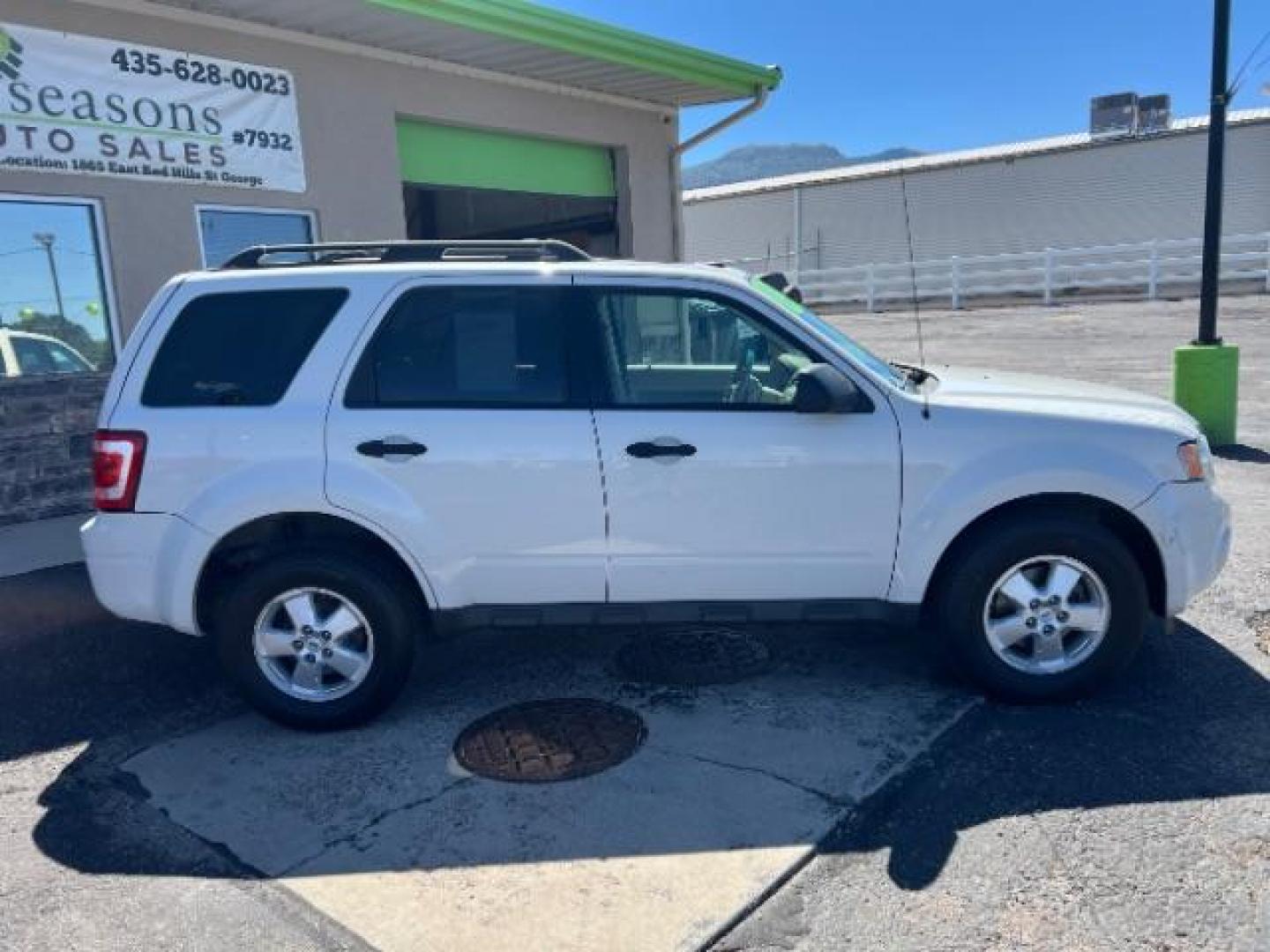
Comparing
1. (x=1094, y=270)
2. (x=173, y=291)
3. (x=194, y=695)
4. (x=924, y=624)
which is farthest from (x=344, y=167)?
(x=1094, y=270)

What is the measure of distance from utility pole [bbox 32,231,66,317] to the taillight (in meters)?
4.20

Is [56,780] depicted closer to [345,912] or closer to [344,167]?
[345,912]

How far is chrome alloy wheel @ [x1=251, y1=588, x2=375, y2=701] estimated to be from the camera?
4074 mm

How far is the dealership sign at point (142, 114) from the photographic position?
698cm

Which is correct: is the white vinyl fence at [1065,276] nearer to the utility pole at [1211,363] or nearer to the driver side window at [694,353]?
the utility pole at [1211,363]

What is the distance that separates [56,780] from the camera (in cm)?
383

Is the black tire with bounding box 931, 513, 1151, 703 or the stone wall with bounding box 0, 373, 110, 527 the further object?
the stone wall with bounding box 0, 373, 110, 527

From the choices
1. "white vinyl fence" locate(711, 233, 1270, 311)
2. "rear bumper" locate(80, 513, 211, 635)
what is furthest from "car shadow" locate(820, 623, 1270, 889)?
"white vinyl fence" locate(711, 233, 1270, 311)

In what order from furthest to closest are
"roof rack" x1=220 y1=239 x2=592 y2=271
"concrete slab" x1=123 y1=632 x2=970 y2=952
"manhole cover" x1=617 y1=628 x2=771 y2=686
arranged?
"manhole cover" x1=617 y1=628 x2=771 y2=686, "roof rack" x1=220 y1=239 x2=592 y2=271, "concrete slab" x1=123 y1=632 x2=970 y2=952

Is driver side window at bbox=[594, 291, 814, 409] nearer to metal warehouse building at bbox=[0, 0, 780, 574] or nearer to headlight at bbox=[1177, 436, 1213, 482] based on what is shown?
headlight at bbox=[1177, 436, 1213, 482]

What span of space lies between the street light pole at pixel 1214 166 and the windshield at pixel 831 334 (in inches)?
221

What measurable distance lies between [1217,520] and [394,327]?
11.4 ft

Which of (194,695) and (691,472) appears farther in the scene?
(194,695)

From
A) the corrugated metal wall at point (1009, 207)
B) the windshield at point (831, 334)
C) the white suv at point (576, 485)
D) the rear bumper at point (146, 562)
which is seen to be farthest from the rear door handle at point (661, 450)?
the corrugated metal wall at point (1009, 207)
